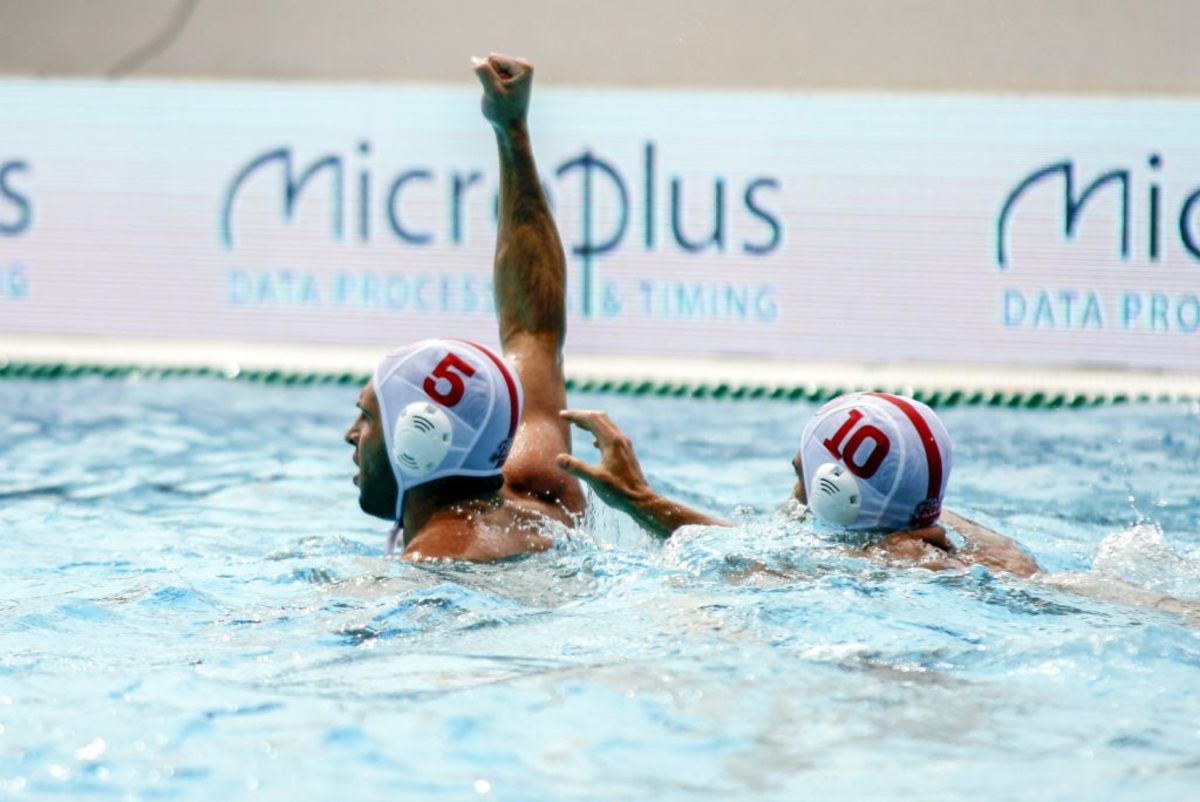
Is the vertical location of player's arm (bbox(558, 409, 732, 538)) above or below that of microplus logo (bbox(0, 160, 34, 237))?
below

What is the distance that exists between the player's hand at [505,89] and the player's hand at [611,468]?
2.73 feet

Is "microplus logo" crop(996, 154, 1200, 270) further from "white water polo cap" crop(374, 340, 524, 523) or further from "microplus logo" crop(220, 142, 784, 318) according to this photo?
"white water polo cap" crop(374, 340, 524, 523)

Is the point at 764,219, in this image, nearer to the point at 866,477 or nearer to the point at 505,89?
the point at 505,89

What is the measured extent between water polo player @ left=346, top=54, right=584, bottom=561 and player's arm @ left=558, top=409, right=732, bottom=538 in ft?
0.50

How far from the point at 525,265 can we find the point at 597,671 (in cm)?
130

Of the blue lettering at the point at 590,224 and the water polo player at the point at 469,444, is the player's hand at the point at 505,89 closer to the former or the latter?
the water polo player at the point at 469,444

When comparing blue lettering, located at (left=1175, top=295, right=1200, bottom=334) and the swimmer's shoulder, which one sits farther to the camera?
blue lettering, located at (left=1175, top=295, right=1200, bottom=334)

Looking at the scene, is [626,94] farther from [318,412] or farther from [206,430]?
[206,430]

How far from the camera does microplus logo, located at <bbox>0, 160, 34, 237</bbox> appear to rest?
742 centimetres

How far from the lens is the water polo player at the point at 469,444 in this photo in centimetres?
316

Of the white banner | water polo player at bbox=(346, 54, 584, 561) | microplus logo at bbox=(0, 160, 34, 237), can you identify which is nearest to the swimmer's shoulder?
water polo player at bbox=(346, 54, 584, 561)

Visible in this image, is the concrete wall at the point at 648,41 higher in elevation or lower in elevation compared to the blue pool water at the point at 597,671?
higher

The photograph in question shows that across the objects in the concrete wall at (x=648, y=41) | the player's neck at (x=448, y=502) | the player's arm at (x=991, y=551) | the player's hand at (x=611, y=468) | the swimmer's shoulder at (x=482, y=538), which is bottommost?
the player's arm at (x=991, y=551)

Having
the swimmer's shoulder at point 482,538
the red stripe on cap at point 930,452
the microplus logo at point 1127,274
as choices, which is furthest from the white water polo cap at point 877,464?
the microplus logo at point 1127,274
